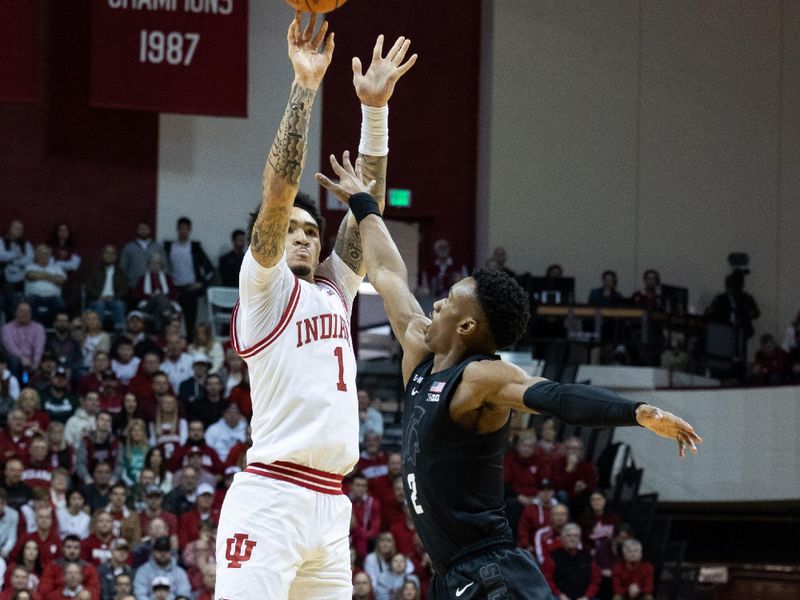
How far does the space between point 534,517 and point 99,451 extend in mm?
5204

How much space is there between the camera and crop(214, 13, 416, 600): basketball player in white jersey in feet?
19.6

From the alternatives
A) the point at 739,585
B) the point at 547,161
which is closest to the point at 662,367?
the point at 739,585

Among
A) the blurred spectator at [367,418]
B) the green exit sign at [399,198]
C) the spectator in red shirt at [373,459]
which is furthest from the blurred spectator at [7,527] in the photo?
the green exit sign at [399,198]

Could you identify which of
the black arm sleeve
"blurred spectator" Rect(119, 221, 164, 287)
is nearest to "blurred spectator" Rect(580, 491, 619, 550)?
"blurred spectator" Rect(119, 221, 164, 287)

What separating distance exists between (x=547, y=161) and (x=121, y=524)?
40.0 feet

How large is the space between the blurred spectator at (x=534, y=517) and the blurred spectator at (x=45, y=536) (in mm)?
5263

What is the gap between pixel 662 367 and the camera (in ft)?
66.8

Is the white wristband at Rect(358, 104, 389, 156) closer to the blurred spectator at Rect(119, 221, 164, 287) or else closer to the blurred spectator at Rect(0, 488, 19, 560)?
the blurred spectator at Rect(0, 488, 19, 560)

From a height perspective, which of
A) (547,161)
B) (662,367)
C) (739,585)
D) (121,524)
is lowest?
(739,585)

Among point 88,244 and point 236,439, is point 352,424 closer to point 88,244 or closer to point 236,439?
point 236,439

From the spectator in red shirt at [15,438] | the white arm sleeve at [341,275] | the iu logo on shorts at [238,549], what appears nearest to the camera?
the iu logo on shorts at [238,549]

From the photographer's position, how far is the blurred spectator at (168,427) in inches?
653

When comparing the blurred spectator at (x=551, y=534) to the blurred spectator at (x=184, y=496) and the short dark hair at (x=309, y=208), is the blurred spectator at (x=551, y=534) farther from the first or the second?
the short dark hair at (x=309, y=208)

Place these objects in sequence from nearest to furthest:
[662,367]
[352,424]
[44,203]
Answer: [352,424] → [662,367] → [44,203]
